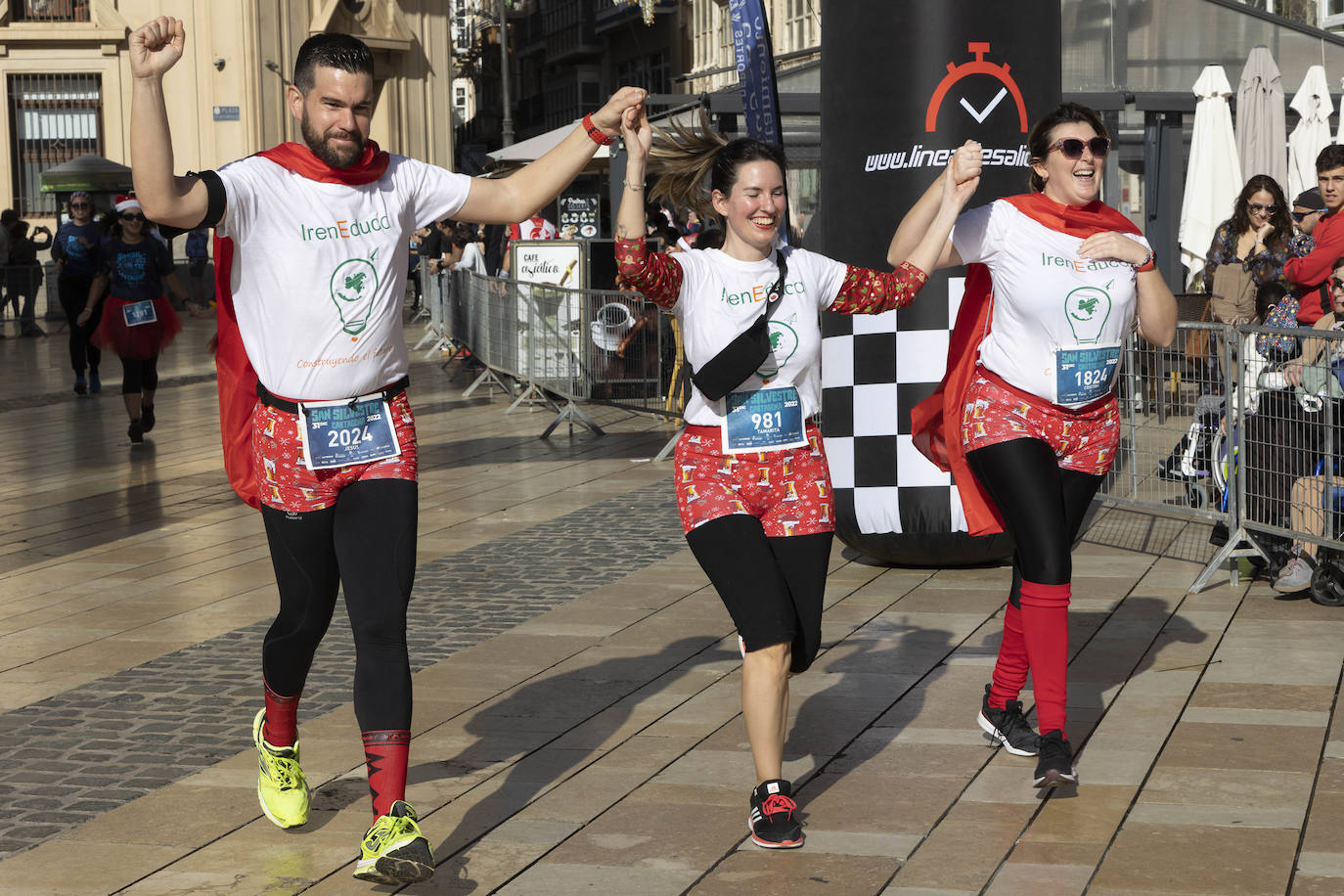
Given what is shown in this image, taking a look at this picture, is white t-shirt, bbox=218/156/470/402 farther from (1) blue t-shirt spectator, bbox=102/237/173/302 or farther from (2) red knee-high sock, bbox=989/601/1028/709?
(1) blue t-shirt spectator, bbox=102/237/173/302

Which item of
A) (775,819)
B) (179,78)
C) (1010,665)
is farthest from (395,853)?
(179,78)

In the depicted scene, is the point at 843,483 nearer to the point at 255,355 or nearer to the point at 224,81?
the point at 255,355

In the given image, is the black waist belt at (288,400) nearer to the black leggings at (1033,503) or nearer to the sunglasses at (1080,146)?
the black leggings at (1033,503)

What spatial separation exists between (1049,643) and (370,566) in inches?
75.2

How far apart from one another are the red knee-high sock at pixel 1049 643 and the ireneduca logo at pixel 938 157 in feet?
10.3

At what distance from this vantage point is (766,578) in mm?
4367

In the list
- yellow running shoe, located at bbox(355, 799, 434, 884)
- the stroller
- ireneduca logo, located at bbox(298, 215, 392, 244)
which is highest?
ireneduca logo, located at bbox(298, 215, 392, 244)

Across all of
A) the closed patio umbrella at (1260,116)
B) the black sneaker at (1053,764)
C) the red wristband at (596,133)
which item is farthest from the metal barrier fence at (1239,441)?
the closed patio umbrella at (1260,116)

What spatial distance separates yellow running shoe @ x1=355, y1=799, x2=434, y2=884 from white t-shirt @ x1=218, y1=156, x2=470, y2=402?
1.03 metres

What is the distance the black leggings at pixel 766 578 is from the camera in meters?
4.36

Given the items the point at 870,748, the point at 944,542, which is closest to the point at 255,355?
the point at 870,748

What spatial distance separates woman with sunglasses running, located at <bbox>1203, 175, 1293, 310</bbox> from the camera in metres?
10.6

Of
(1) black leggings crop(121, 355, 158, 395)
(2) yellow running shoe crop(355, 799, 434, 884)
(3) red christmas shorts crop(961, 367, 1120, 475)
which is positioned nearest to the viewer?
(2) yellow running shoe crop(355, 799, 434, 884)

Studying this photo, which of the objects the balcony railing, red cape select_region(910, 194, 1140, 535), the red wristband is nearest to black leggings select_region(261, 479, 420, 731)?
the red wristband
